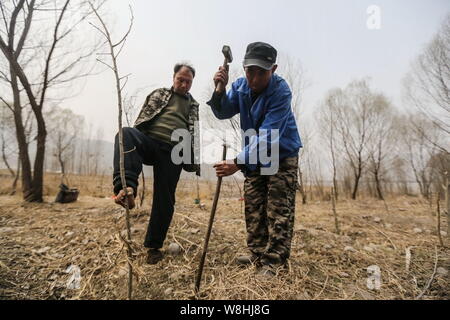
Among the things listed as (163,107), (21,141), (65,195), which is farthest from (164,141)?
(21,141)

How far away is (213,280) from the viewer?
1.78 metres

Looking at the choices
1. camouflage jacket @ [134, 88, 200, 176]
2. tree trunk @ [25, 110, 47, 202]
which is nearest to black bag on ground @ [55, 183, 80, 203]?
tree trunk @ [25, 110, 47, 202]

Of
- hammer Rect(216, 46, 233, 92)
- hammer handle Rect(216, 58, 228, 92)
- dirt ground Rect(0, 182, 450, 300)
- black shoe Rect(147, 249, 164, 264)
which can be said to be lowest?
dirt ground Rect(0, 182, 450, 300)

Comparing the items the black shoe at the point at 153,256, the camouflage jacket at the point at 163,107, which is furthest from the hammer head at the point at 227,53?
the black shoe at the point at 153,256

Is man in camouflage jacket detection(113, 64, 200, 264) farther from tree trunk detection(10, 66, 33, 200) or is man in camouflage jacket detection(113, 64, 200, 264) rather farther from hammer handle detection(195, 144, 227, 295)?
tree trunk detection(10, 66, 33, 200)

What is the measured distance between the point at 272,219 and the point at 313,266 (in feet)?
2.63

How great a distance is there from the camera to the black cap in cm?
183

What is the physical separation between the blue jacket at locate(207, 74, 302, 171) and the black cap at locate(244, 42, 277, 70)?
0.20 m

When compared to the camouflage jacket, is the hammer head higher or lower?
higher

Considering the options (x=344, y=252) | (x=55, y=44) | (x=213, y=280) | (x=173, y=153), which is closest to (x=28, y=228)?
(x=173, y=153)

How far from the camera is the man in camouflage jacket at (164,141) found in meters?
2.07
